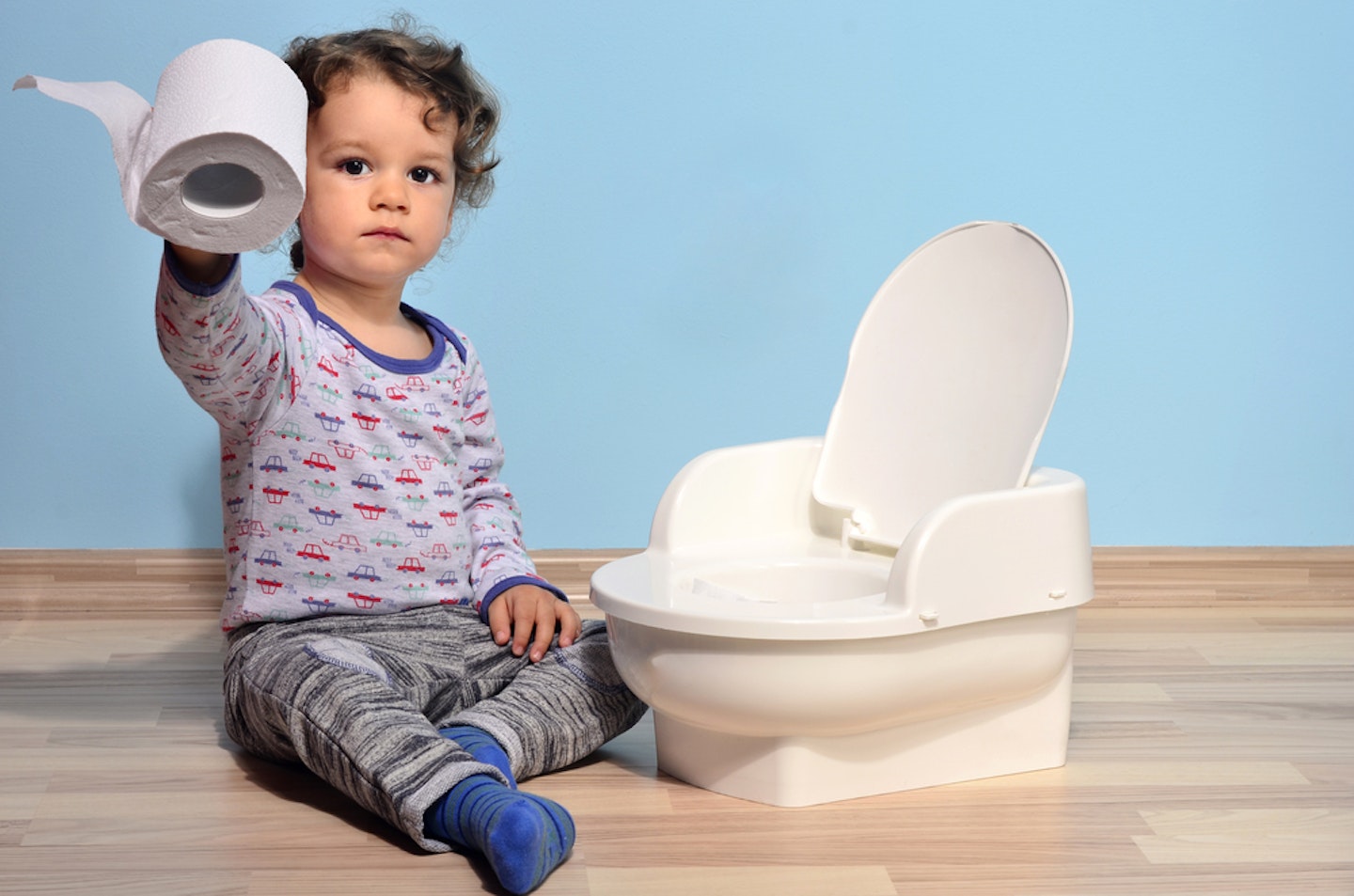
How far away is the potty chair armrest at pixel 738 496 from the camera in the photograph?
1.10 metres

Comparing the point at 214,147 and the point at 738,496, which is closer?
the point at 214,147

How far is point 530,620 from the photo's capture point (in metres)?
1.07

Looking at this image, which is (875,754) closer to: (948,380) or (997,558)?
(997,558)

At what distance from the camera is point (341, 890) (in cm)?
79

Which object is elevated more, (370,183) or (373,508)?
(370,183)

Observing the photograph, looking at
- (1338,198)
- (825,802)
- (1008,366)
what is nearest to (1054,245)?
(1338,198)

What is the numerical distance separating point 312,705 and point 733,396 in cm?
69

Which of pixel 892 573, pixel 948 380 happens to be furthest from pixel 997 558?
pixel 948 380

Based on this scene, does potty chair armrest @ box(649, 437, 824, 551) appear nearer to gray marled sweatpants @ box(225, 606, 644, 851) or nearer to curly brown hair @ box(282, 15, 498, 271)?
gray marled sweatpants @ box(225, 606, 644, 851)

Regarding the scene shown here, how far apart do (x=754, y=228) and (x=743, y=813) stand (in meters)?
0.72

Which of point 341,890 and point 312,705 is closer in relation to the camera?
point 341,890

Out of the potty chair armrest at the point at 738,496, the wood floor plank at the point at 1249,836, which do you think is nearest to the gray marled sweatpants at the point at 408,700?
the potty chair armrest at the point at 738,496

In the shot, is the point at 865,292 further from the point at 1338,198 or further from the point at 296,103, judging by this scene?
the point at 296,103

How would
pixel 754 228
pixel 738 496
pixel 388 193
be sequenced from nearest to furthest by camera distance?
pixel 388 193 → pixel 738 496 → pixel 754 228
